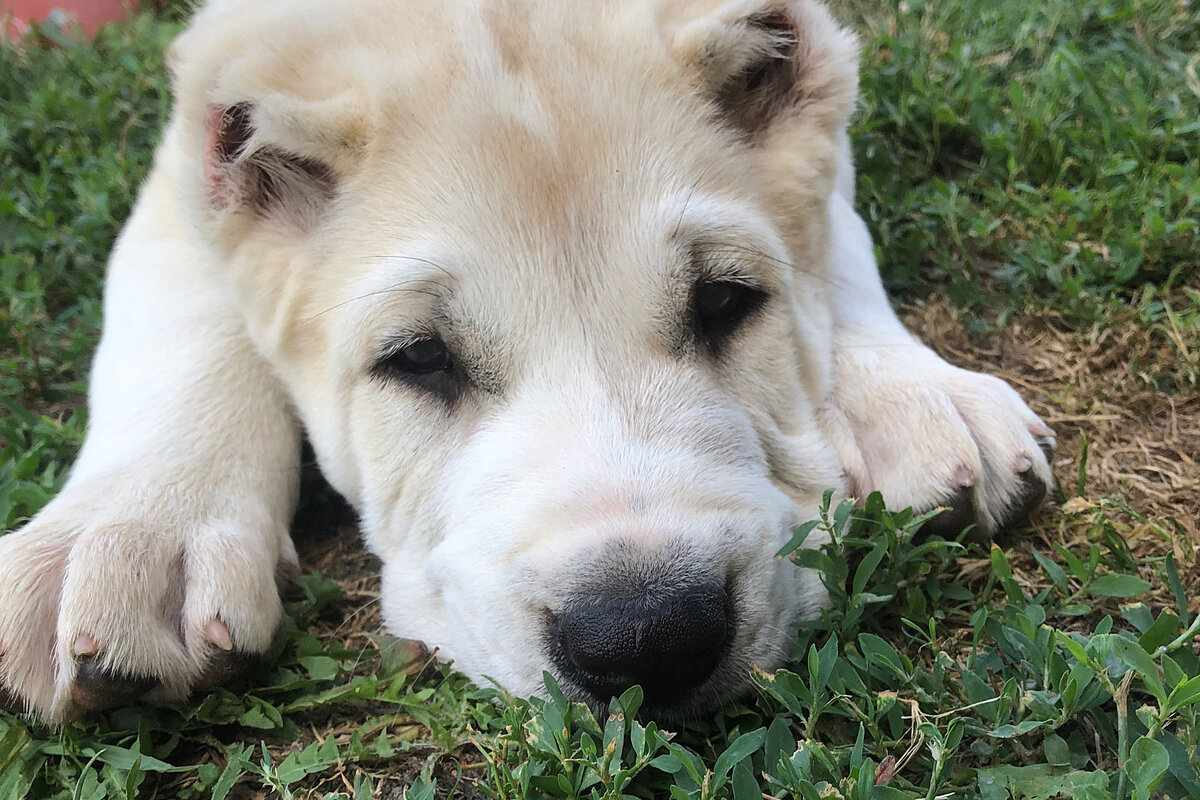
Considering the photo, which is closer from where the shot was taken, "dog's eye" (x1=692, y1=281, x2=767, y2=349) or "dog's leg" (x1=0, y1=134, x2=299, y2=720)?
"dog's leg" (x1=0, y1=134, x2=299, y2=720)

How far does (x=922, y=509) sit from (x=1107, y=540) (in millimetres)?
480

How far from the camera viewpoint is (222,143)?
9.59ft

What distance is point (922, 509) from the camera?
2814 mm

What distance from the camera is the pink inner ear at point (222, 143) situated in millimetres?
2844

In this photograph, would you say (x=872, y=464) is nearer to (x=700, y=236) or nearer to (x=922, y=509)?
(x=922, y=509)

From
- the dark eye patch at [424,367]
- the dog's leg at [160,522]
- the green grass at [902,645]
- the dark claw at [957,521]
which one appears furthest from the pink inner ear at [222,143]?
the dark claw at [957,521]

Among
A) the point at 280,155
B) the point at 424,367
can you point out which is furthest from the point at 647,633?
the point at 280,155

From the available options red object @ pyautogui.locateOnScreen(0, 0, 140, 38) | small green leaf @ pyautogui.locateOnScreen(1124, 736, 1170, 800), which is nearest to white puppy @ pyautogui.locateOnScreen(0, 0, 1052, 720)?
small green leaf @ pyautogui.locateOnScreen(1124, 736, 1170, 800)

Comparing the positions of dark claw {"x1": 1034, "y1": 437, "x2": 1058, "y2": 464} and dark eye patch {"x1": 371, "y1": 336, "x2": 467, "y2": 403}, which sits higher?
dark eye patch {"x1": 371, "y1": 336, "x2": 467, "y2": 403}

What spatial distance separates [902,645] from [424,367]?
147 cm

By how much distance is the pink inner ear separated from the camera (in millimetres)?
2844

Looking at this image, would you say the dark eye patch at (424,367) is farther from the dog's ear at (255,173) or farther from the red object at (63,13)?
the red object at (63,13)

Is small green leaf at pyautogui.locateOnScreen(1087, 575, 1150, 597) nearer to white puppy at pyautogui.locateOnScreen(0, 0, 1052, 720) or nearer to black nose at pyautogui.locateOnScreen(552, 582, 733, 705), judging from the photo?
white puppy at pyautogui.locateOnScreen(0, 0, 1052, 720)

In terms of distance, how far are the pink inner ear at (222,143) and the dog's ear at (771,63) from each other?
1.27 metres
